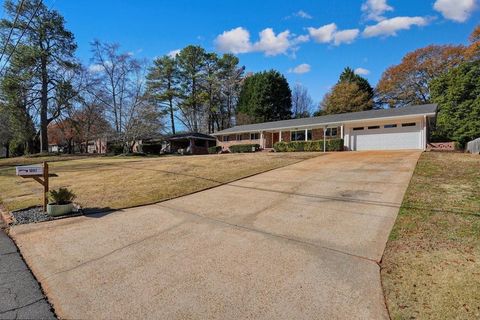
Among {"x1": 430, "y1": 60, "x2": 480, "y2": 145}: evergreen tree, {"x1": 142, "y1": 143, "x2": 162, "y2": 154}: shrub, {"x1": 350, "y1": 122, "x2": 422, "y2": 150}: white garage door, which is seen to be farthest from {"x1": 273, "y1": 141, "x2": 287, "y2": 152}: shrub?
{"x1": 142, "y1": 143, "x2": 162, "y2": 154}: shrub

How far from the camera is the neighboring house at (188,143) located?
3600 cm

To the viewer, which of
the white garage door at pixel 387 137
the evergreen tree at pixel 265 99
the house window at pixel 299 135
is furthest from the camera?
the evergreen tree at pixel 265 99

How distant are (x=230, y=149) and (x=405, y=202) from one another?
990 inches

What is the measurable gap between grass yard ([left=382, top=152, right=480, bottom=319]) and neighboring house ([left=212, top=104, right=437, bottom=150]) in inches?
524

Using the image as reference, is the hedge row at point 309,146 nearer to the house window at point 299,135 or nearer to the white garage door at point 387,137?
the white garage door at point 387,137

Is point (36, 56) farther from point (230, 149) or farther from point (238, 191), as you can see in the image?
point (238, 191)

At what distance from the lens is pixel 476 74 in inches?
990

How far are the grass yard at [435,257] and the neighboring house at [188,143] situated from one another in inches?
1221

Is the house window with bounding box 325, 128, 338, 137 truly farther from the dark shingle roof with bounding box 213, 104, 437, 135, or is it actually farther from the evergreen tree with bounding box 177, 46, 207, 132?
the evergreen tree with bounding box 177, 46, 207, 132

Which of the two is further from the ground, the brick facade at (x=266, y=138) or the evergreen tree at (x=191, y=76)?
the evergreen tree at (x=191, y=76)

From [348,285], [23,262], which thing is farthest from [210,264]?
[23,262]

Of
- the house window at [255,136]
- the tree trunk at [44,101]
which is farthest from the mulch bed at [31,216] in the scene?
the tree trunk at [44,101]

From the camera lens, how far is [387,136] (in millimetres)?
19812

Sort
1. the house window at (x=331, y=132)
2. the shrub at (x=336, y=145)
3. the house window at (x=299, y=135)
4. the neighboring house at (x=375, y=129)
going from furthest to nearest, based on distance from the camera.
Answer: the house window at (x=299, y=135) → the house window at (x=331, y=132) → the shrub at (x=336, y=145) → the neighboring house at (x=375, y=129)
